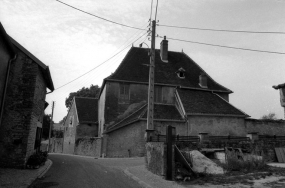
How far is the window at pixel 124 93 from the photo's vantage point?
24.8 meters

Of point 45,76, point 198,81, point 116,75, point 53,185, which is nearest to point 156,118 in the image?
point 116,75

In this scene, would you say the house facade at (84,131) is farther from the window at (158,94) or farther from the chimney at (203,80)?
the chimney at (203,80)

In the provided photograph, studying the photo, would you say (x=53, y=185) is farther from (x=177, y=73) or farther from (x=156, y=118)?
(x=177, y=73)

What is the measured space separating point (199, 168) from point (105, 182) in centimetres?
414

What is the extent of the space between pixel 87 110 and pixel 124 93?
771cm

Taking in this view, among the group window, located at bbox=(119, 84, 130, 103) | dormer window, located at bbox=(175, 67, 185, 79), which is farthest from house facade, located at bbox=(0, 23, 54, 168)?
dormer window, located at bbox=(175, 67, 185, 79)

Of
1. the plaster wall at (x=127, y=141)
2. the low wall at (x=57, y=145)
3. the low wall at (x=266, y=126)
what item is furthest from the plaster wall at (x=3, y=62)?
the low wall at (x=57, y=145)

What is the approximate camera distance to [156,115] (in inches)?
886

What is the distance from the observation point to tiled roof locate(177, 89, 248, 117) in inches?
926

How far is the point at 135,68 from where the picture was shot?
26.3 meters

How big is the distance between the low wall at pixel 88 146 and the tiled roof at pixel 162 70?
21.7 ft

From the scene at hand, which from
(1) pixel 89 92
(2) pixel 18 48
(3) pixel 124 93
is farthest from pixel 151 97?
(1) pixel 89 92

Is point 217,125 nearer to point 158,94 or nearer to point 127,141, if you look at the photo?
point 158,94

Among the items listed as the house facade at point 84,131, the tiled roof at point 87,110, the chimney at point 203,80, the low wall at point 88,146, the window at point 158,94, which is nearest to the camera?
the low wall at point 88,146
